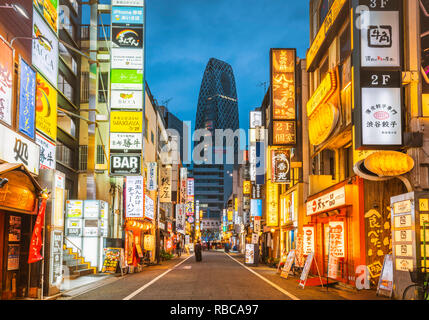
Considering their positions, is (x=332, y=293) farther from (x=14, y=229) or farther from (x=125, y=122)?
(x=125, y=122)

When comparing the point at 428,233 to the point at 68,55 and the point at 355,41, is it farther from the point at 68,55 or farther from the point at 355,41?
the point at 68,55

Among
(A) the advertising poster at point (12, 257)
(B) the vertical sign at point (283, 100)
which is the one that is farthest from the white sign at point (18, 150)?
(B) the vertical sign at point (283, 100)

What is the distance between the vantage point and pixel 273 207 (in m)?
39.2

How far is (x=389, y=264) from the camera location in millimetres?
14469

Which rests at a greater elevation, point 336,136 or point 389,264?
point 336,136

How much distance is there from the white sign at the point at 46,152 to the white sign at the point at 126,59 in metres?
9.43

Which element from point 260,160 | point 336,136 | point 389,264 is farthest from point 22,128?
point 260,160

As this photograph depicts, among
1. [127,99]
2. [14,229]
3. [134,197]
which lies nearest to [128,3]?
[127,99]

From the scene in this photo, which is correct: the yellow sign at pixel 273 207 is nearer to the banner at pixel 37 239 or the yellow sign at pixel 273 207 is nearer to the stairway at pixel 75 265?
the stairway at pixel 75 265

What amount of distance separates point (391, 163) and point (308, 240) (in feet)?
37.1

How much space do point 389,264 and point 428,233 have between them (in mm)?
2187

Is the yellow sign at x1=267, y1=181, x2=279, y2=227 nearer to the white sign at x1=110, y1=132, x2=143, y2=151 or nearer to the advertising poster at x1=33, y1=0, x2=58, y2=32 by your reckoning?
the white sign at x1=110, y1=132, x2=143, y2=151

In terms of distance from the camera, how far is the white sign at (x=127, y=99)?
26406 millimetres

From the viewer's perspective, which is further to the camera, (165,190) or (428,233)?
(165,190)
